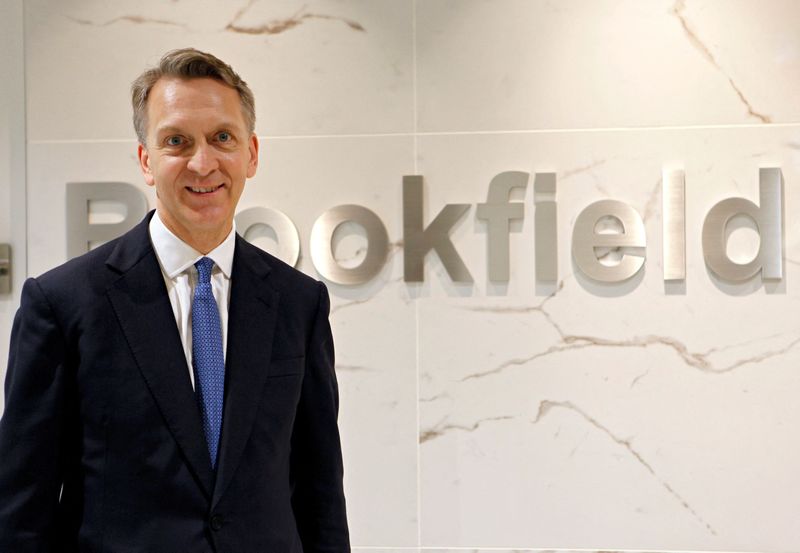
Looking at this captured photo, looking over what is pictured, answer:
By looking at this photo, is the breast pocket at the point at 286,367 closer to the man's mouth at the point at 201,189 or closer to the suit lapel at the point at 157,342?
the suit lapel at the point at 157,342

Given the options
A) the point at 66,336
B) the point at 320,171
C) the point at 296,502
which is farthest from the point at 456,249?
the point at 66,336

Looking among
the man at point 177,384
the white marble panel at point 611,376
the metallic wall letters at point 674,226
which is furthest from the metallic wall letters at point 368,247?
the man at point 177,384

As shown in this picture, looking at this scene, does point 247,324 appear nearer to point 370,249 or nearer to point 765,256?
point 370,249

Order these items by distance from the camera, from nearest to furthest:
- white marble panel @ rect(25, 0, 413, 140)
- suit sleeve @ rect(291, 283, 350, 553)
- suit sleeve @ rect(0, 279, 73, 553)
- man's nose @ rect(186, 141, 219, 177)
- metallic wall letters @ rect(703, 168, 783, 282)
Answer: suit sleeve @ rect(0, 279, 73, 553) → man's nose @ rect(186, 141, 219, 177) → suit sleeve @ rect(291, 283, 350, 553) → metallic wall letters @ rect(703, 168, 783, 282) → white marble panel @ rect(25, 0, 413, 140)

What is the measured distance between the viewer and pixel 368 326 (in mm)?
2740

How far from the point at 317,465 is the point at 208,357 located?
334 millimetres

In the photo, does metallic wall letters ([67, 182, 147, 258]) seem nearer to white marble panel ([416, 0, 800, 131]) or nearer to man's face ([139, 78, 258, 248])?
white marble panel ([416, 0, 800, 131])

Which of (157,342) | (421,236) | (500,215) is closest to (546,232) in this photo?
(500,215)

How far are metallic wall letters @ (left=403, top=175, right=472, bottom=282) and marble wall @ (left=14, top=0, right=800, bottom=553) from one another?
1.3 inches

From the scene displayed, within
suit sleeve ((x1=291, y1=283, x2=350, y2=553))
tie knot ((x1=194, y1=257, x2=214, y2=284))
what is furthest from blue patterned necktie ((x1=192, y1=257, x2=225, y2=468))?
suit sleeve ((x1=291, y1=283, x2=350, y2=553))

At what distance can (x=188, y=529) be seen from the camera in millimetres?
1493

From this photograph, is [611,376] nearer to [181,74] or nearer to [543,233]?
[543,233]

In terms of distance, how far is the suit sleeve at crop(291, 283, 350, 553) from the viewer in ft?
5.74

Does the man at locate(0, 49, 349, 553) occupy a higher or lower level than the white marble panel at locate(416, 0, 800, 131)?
lower
